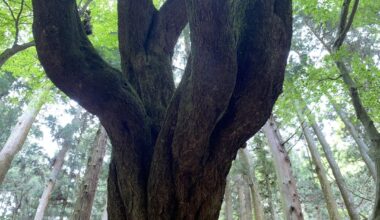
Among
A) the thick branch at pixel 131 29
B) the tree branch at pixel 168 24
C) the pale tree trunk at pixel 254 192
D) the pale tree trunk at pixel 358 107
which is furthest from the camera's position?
the pale tree trunk at pixel 254 192

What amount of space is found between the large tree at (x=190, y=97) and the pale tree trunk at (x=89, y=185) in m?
3.72

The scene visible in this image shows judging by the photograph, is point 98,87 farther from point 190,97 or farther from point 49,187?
point 49,187

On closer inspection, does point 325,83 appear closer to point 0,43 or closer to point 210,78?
point 210,78

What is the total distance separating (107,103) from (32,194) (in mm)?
20212

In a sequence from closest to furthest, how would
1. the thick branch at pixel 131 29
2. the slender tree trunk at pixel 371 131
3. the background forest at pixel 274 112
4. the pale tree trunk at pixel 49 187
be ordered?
the thick branch at pixel 131 29 < the slender tree trunk at pixel 371 131 < the background forest at pixel 274 112 < the pale tree trunk at pixel 49 187

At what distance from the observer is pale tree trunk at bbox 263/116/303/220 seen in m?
5.48

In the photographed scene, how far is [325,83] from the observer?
5.98m

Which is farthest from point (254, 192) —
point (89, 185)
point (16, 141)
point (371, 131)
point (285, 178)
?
point (16, 141)

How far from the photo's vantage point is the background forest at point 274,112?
5.45m

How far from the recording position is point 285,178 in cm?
577

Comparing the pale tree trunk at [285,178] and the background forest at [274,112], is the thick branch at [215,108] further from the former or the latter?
the pale tree trunk at [285,178]

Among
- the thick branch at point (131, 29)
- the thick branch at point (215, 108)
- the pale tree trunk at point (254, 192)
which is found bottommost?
the thick branch at point (215, 108)

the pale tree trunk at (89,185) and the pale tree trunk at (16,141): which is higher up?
the pale tree trunk at (16,141)

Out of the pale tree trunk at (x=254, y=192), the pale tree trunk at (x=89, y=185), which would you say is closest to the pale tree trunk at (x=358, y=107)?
the pale tree trunk at (x=89, y=185)
